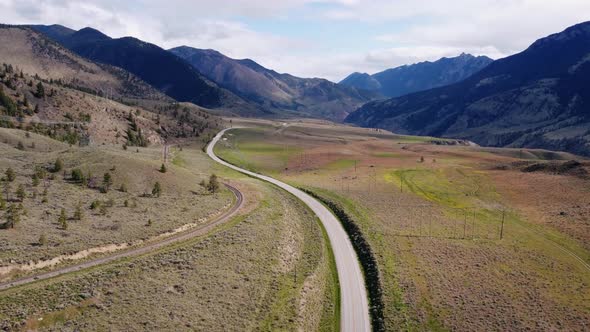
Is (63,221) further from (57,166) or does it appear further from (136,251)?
(57,166)

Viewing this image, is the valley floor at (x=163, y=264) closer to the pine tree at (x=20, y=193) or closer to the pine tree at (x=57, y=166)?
the pine tree at (x=57, y=166)

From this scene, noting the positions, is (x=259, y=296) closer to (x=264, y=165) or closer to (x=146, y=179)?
(x=146, y=179)

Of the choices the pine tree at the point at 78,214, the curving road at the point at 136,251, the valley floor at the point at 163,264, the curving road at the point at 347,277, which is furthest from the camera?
the pine tree at the point at 78,214

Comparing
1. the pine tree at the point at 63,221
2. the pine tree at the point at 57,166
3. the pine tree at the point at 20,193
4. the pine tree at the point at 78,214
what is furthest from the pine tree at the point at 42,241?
the pine tree at the point at 57,166

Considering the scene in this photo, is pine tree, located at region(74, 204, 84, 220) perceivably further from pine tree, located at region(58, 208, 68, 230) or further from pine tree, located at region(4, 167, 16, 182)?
pine tree, located at region(4, 167, 16, 182)

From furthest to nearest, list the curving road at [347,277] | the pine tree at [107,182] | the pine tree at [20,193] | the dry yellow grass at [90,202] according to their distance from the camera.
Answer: the pine tree at [107,182]
the pine tree at [20,193]
the dry yellow grass at [90,202]
the curving road at [347,277]

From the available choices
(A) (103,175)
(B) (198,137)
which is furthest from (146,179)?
(B) (198,137)

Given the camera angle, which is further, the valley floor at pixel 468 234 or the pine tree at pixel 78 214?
the pine tree at pixel 78 214

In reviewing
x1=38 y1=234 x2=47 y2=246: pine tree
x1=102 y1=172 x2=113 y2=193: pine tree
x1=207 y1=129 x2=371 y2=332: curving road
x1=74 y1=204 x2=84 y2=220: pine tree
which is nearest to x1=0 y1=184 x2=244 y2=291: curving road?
x1=38 y1=234 x2=47 y2=246: pine tree
